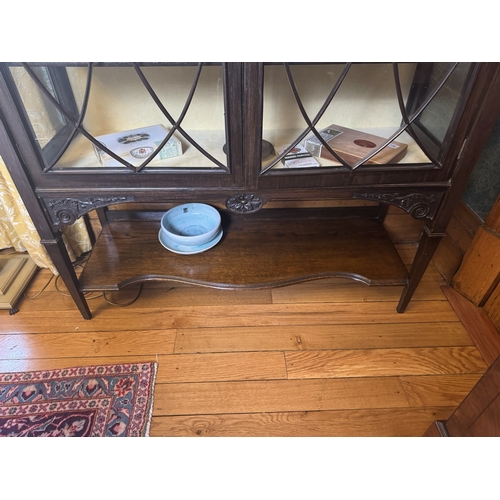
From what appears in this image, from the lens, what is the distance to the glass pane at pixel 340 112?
2.35ft

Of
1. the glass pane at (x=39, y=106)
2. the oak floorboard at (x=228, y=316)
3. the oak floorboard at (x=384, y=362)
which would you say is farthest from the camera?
the oak floorboard at (x=228, y=316)

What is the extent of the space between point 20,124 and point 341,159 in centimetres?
68

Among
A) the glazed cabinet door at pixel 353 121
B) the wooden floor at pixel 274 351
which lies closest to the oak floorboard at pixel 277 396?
the wooden floor at pixel 274 351

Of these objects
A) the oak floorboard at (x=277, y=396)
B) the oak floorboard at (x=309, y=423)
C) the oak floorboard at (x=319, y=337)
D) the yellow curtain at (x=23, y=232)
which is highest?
the yellow curtain at (x=23, y=232)

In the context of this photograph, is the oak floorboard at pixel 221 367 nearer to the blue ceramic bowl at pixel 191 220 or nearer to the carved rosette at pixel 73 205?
the blue ceramic bowl at pixel 191 220

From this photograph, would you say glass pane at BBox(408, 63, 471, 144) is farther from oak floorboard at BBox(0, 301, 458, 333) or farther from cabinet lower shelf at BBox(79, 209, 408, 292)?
oak floorboard at BBox(0, 301, 458, 333)

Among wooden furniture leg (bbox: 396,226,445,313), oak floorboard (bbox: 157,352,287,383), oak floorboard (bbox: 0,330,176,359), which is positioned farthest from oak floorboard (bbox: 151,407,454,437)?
wooden furniture leg (bbox: 396,226,445,313)

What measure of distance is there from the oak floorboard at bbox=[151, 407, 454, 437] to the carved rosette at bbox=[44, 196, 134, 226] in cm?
56

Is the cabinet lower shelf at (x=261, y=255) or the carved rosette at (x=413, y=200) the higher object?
the carved rosette at (x=413, y=200)

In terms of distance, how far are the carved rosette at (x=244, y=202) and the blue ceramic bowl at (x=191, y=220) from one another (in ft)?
0.89

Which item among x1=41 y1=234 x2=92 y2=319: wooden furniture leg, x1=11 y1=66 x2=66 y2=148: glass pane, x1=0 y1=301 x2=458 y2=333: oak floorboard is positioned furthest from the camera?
x1=0 y1=301 x2=458 y2=333: oak floorboard

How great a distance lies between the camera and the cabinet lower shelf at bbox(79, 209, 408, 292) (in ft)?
3.46

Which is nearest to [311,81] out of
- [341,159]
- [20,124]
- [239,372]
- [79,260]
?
[341,159]
